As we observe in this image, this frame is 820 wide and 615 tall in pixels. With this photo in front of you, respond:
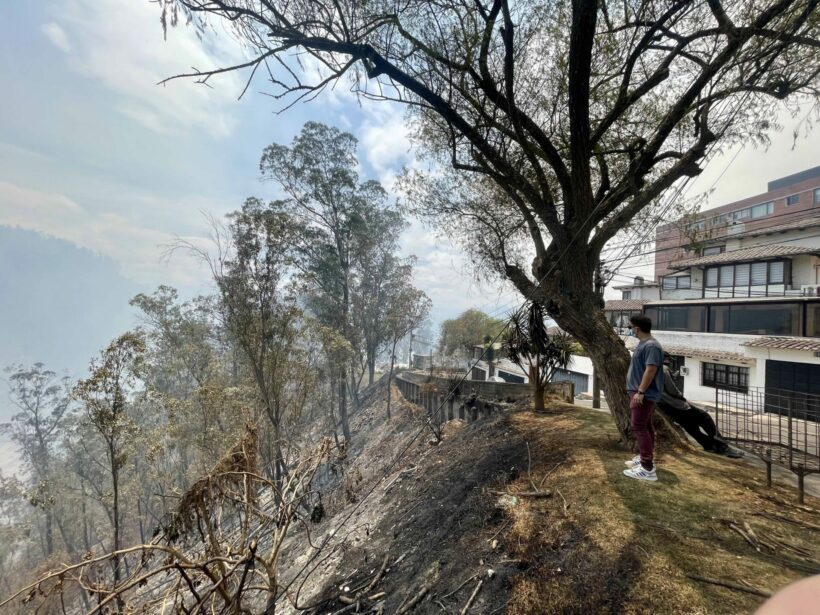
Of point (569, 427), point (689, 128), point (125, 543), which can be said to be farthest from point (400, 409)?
point (125, 543)

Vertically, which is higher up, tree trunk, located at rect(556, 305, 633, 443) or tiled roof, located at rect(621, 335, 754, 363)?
tree trunk, located at rect(556, 305, 633, 443)

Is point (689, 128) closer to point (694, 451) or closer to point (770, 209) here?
point (694, 451)

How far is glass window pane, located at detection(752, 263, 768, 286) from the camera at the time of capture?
1357 centimetres

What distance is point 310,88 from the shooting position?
13.0 ft

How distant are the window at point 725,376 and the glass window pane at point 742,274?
4.57m

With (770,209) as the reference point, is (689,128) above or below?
below

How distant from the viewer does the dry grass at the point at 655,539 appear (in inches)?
82.2

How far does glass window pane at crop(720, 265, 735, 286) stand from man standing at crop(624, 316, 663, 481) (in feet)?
53.3

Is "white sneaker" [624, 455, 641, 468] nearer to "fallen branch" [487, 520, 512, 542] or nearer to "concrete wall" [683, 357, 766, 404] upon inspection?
"fallen branch" [487, 520, 512, 542]

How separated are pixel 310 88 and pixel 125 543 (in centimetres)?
2720

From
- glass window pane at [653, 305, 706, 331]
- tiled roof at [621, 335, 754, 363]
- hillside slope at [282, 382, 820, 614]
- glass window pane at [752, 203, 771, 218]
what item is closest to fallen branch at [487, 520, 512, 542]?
hillside slope at [282, 382, 820, 614]

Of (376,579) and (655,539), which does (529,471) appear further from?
(376,579)

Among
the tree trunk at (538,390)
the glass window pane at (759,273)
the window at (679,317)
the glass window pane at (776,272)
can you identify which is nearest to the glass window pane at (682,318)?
the window at (679,317)

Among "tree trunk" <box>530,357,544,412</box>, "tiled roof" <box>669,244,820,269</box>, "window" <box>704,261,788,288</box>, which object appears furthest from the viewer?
"window" <box>704,261,788,288</box>
